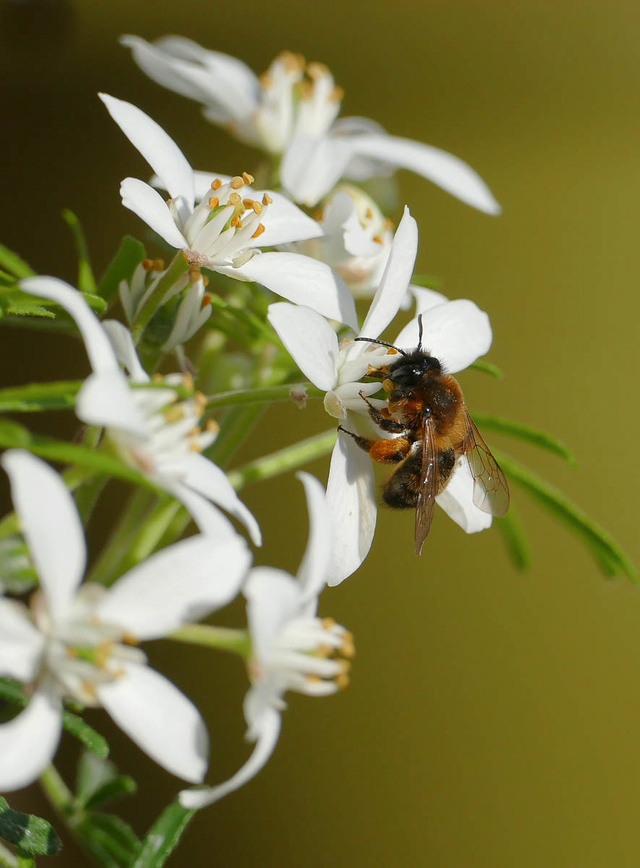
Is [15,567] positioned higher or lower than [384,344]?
lower

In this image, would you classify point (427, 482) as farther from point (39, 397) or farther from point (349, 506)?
point (39, 397)

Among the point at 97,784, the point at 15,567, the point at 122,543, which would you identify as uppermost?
the point at 15,567

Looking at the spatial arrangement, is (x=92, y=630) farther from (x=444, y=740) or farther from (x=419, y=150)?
(x=444, y=740)

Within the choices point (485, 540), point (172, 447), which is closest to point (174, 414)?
point (172, 447)

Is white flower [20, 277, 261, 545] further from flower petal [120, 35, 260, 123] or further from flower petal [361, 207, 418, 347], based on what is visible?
flower petal [120, 35, 260, 123]

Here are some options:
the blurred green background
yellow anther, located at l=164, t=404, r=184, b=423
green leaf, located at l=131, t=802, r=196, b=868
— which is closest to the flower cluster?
yellow anther, located at l=164, t=404, r=184, b=423

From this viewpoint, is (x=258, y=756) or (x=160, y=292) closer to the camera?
(x=258, y=756)

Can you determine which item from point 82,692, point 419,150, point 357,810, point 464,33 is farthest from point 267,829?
point 464,33
